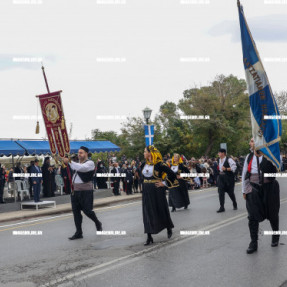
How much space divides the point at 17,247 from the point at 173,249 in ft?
10.1

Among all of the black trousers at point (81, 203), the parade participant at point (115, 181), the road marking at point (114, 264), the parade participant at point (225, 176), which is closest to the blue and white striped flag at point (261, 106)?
the road marking at point (114, 264)

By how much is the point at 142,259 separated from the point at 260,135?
Result: 103 inches

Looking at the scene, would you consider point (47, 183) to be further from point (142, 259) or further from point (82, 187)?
point (142, 259)

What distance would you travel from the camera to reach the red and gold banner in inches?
472

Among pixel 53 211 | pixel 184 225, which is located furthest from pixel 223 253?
pixel 53 211

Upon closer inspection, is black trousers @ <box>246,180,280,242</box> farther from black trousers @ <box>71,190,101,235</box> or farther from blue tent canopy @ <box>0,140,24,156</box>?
blue tent canopy @ <box>0,140,24,156</box>

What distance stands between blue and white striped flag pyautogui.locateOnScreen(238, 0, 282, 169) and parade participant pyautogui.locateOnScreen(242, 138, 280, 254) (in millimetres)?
363

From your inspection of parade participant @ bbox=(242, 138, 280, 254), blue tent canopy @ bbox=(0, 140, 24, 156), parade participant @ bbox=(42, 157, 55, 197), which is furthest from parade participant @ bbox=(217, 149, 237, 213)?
parade participant @ bbox=(42, 157, 55, 197)

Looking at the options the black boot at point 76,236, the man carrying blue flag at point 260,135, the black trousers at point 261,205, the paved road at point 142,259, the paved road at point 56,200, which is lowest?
the paved road at point 142,259

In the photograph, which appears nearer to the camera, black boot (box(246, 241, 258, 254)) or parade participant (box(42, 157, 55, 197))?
black boot (box(246, 241, 258, 254))

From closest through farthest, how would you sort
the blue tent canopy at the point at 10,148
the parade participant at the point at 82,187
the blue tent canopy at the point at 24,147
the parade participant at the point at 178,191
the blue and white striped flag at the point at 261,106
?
the blue and white striped flag at the point at 261,106 → the parade participant at the point at 82,187 → the parade participant at the point at 178,191 → the blue tent canopy at the point at 10,148 → the blue tent canopy at the point at 24,147

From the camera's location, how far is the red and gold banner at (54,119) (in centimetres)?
1200

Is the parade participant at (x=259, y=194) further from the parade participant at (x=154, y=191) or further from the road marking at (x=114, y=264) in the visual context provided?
the parade participant at (x=154, y=191)

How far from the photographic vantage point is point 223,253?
740cm
